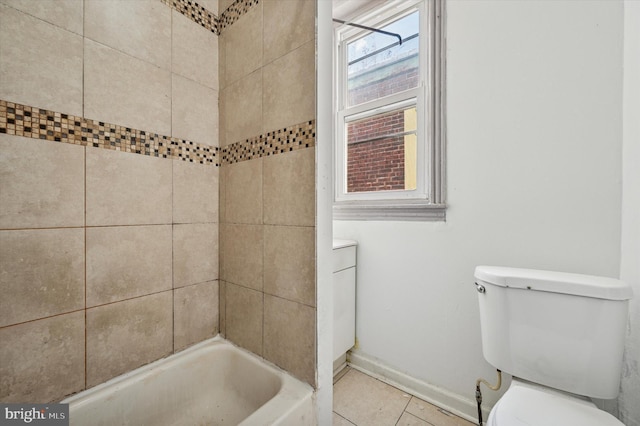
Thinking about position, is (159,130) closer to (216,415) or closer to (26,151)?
(26,151)

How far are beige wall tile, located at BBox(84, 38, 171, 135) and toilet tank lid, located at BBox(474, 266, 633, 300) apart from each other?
5.17 ft

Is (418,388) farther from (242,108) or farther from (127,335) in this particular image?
(242,108)

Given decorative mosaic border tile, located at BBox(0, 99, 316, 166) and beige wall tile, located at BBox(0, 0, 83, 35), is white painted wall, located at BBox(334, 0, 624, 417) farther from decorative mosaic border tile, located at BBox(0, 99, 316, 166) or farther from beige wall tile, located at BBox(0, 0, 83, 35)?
beige wall tile, located at BBox(0, 0, 83, 35)

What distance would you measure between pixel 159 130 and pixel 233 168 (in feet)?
1.12

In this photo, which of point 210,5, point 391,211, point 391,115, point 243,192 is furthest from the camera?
point 391,115

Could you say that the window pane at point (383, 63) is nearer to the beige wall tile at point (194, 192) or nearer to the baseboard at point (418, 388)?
the beige wall tile at point (194, 192)

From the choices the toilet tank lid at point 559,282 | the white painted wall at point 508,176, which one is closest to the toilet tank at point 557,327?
the toilet tank lid at point 559,282

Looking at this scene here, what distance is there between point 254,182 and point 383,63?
53.6 inches

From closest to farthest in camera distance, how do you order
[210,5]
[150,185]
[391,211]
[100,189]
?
[100,189] → [150,185] → [210,5] → [391,211]

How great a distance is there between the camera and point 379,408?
140 cm

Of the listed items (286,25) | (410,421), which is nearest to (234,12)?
(286,25)

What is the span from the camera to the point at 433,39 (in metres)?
1.44

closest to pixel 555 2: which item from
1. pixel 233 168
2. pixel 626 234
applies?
pixel 626 234

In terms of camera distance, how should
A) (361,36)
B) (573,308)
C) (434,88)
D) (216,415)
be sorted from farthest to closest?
(361,36) < (434,88) < (216,415) < (573,308)
